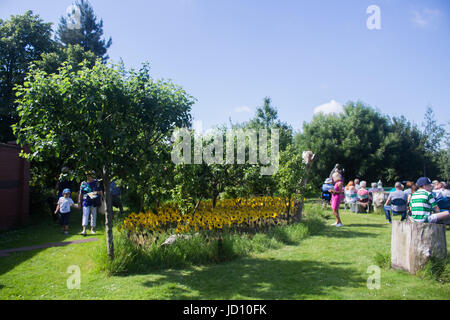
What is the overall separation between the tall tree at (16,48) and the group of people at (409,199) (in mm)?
20669

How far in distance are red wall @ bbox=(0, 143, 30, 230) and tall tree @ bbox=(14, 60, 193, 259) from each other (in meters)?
6.93

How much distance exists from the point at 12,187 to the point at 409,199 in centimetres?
1448

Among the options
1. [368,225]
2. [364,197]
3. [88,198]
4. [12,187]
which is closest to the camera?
[88,198]

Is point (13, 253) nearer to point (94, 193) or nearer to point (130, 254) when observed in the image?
point (94, 193)

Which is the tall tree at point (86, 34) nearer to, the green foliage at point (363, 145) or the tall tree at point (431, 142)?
the green foliage at point (363, 145)

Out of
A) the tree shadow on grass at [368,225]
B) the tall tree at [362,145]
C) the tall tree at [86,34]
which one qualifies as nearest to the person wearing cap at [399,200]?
the tree shadow on grass at [368,225]

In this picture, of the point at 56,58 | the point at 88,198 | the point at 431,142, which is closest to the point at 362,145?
the point at 431,142

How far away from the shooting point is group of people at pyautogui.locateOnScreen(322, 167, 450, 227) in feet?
21.2

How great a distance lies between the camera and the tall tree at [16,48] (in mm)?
20406

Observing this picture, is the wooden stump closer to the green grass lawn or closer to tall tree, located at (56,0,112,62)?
the green grass lawn

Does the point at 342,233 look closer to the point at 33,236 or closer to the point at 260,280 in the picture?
the point at 260,280

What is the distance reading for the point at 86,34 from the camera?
3275 centimetres
